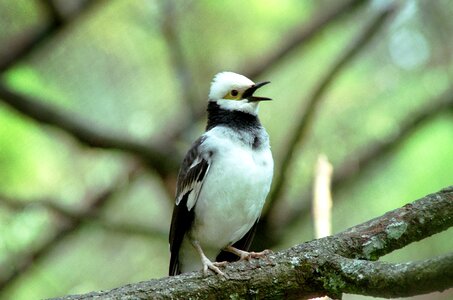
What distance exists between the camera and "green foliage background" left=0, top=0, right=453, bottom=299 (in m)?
11.0

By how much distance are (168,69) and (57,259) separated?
339 centimetres

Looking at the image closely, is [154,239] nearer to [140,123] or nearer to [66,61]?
[140,123]

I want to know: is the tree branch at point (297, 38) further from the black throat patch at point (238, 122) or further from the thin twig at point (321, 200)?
the black throat patch at point (238, 122)

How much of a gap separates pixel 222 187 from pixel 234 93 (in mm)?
1315

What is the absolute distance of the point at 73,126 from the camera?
962 cm

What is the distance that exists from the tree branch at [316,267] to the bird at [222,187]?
1.23 m

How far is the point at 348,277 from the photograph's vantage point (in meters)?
5.37

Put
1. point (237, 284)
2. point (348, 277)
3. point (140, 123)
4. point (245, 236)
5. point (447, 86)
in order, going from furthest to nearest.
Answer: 1. point (140, 123)
2. point (447, 86)
3. point (245, 236)
4. point (237, 284)
5. point (348, 277)

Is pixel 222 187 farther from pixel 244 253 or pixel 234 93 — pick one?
pixel 234 93

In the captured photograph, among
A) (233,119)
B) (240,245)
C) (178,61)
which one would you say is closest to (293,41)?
→ (178,61)

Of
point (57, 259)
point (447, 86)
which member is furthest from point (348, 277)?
point (57, 259)

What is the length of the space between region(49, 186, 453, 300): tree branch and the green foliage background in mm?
4754

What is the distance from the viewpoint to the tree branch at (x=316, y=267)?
5.59m

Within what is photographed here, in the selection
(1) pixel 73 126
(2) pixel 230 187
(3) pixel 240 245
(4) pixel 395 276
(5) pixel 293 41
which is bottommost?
(4) pixel 395 276
